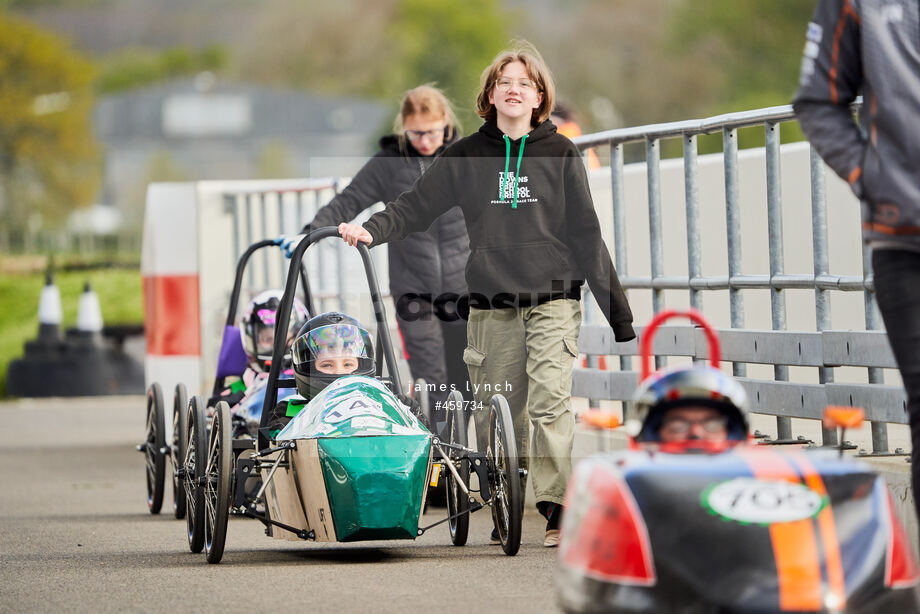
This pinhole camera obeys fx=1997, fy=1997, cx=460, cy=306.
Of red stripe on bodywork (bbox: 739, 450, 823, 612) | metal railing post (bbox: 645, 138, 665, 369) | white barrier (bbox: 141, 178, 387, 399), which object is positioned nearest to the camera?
red stripe on bodywork (bbox: 739, 450, 823, 612)

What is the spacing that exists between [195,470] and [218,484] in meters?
0.81

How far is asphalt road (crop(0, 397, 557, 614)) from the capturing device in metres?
6.97

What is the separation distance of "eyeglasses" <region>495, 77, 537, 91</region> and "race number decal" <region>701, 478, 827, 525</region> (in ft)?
12.3

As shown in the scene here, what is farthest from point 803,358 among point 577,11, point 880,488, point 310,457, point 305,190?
point 577,11

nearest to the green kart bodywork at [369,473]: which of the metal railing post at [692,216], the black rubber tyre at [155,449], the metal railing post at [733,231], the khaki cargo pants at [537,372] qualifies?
the khaki cargo pants at [537,372]

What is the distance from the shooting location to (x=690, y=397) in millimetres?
5152

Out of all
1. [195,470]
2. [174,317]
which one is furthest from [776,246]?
[174,317]

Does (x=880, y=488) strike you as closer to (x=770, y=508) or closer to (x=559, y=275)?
(x=770, y=508)

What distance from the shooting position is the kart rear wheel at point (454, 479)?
8328 mm

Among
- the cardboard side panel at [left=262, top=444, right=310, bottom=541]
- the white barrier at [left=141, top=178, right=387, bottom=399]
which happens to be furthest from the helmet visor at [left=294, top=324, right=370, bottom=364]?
the white barrier at [left=141, top=178, right=387, bottom=399]

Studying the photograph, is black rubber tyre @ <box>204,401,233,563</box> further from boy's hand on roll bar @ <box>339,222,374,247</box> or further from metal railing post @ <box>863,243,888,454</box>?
metal railing post @ <box>863,243,888,454</box>

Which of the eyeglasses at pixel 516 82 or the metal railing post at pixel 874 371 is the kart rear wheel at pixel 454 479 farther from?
the metal railing post at pixel 874 371

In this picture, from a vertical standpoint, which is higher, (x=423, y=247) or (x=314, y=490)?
(x=423, y=247)

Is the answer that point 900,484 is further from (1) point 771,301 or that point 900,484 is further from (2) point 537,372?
(2) point 537,372
